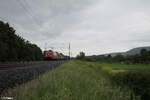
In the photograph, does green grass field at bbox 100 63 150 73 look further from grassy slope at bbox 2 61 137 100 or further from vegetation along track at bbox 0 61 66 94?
vegetation along track at bbox 0 61 66 94

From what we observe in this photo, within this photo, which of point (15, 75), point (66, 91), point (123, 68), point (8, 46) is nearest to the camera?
point (66, 91)

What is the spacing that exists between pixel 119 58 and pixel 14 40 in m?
96.8

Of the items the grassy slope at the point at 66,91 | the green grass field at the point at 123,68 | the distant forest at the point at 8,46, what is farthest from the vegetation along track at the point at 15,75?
the distant forest at the point at 8,46

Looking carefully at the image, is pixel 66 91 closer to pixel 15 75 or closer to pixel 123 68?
pixel 15 75

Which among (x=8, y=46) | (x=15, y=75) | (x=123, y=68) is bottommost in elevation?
(x=123, y=68)

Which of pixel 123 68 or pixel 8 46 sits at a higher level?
pixel 8 46

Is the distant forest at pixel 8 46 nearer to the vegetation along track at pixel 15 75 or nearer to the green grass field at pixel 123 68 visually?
the vegetation along track at pixel 15 75

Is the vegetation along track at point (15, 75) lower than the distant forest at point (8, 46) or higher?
lower

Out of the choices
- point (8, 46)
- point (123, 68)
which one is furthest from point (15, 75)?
point (123, 68)

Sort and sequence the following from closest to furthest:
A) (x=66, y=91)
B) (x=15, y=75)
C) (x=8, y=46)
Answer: (x=66, y=91), (x=15, y=75), (x=8, y=46)

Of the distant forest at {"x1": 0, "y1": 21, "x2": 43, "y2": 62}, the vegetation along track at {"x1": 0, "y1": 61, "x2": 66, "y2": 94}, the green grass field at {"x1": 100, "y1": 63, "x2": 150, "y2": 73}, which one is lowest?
the green grass field at {"x1": 100, "y1": 63, "x2": 150, "y2": 73}

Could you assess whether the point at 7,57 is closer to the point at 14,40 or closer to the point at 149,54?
the point at 14,40

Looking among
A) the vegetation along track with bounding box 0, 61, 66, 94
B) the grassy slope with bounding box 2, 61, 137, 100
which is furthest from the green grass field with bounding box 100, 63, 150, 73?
the vegetation along track with bounding box 0, 61, 66, 94

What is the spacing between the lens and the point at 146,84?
5.20 meters
